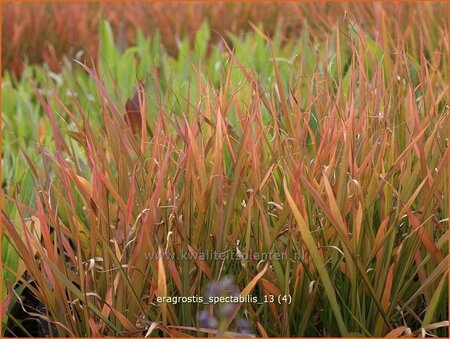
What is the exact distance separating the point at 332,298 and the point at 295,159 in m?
0.26

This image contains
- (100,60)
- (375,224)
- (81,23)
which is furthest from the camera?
(81,23)

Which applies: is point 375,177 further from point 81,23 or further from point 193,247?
point 81,23

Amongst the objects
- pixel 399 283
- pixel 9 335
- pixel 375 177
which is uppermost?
pixel 375 177

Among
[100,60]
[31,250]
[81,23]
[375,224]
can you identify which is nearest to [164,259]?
[31,250]

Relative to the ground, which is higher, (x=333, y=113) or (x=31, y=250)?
(x=333, y=113)

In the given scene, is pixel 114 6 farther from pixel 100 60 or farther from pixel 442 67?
pixel 442 67

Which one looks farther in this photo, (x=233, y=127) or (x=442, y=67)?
(x=442, y=67)

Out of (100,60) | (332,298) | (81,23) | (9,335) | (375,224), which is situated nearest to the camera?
(332,298)

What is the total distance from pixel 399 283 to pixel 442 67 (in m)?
0.73

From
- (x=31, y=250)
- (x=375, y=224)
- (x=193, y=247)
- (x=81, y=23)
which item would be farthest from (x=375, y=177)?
(x=81, y=23)

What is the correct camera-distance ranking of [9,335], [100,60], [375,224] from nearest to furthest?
[375,224]
[9,335]
[100,60]

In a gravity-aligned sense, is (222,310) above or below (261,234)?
below

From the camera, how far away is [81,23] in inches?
135

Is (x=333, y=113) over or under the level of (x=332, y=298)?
over
